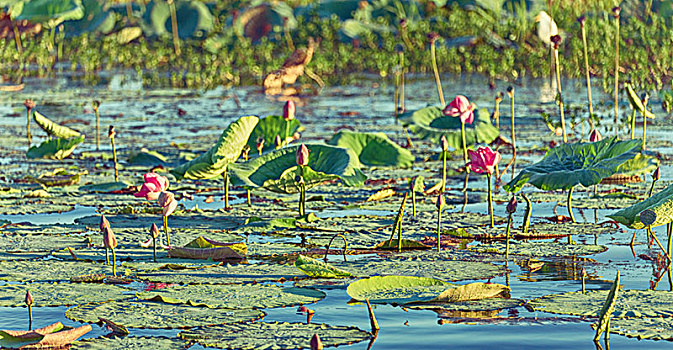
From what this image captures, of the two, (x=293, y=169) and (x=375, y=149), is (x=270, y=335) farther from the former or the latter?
(x=375, y=149)

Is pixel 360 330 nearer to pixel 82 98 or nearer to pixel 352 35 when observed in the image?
pixel 82 98

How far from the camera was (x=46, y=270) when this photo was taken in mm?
4180

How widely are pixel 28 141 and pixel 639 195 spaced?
478cm

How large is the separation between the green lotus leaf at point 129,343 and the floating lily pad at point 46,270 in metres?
0.83

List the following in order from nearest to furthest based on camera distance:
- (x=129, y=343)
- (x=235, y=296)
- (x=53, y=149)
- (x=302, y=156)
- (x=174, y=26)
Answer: (x=129, y=343)
(x=235, y=296)
(x=302, y=156)
(x=53, y=149)
(x=174, y=26)

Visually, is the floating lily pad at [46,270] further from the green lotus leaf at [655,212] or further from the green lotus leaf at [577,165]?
the green lotus leaf at [655,212]

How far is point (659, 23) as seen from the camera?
13.1 meters

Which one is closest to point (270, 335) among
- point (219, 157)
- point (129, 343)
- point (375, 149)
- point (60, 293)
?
point (129, 343)

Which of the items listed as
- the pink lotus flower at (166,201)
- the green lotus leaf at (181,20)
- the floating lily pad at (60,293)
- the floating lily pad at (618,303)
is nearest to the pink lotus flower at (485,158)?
the floating lily pad at (618,303)

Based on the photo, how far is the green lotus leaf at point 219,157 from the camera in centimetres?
561

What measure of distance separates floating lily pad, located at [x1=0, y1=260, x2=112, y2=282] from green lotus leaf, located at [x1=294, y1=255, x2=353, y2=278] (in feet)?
2.44

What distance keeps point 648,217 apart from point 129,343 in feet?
6.19

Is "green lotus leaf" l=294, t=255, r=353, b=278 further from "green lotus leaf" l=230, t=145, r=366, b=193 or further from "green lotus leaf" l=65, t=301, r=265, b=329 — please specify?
"green lotus leaf" l=230, t=145, r=366, b=193

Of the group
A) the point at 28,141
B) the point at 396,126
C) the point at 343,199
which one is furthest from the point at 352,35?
the point at 343,199
